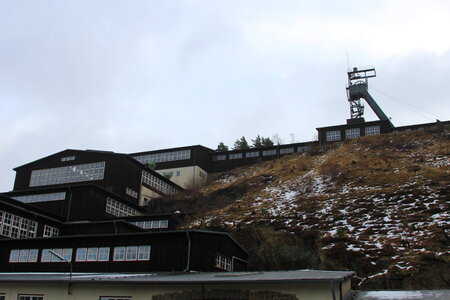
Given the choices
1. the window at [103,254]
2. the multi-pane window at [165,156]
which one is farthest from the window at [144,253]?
the multi-pane window at [165,156]

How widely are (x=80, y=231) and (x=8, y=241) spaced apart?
9.59m

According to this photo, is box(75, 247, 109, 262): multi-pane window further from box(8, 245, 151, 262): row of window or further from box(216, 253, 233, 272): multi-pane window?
box(216, 253, 233, 272): multi-pane window

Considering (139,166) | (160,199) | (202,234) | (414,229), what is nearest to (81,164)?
(139,166)

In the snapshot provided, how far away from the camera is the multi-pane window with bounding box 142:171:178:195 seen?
208ft

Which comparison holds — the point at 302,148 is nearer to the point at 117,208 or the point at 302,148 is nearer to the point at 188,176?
the point at 188,176

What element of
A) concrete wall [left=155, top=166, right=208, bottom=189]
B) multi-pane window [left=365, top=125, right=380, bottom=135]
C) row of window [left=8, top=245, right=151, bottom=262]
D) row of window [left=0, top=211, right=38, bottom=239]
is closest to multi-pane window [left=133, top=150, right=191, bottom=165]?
concrete wall [left=155, top=166, right=208, bottom=189]

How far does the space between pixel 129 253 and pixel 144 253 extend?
3.93ft

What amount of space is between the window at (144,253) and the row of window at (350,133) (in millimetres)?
51253

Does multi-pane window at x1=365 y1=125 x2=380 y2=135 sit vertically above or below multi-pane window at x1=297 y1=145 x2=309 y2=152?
above

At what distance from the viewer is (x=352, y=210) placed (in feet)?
141

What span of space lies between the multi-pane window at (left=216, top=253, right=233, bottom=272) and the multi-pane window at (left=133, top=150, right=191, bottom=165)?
44192mm

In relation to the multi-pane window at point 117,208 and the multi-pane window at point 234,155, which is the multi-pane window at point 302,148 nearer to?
the multi-pane window at point 234,155

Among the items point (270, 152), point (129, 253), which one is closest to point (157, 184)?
point (270, 152)

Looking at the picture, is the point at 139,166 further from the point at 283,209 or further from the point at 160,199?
the point at 283,209
